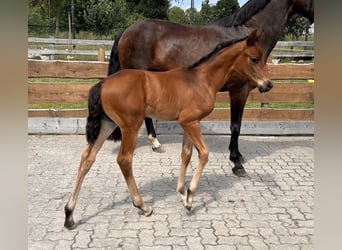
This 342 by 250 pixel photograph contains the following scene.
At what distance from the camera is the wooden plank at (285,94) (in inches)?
236

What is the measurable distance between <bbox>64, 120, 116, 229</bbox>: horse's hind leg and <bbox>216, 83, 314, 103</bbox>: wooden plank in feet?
11.3

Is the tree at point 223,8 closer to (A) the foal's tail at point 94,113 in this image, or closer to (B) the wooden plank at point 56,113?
(B) the wooden plank at point 56,113

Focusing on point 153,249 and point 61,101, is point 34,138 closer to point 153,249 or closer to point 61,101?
point 61,101

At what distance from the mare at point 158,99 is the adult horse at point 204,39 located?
2.58 ft

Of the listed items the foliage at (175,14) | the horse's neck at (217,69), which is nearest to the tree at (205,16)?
the foliage at (175,14)

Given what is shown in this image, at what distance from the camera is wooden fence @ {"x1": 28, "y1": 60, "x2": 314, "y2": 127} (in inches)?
231

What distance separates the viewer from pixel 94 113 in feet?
9.00

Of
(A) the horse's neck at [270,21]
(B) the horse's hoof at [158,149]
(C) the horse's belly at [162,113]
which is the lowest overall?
(B) the horse's hoof at [158,149]

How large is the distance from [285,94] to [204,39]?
2.32m

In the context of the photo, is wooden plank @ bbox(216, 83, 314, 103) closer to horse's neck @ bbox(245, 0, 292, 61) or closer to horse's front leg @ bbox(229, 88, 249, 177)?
horse's front leg @ bbox(229, 88, 249, 177)

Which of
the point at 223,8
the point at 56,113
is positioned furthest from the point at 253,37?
the point at 223,8

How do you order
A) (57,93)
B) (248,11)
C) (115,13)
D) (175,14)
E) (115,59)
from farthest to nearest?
(175,14)
(115,13)
(57,93)
(115,59)
(248,11)

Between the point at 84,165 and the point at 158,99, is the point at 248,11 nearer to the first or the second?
the point at 158,99

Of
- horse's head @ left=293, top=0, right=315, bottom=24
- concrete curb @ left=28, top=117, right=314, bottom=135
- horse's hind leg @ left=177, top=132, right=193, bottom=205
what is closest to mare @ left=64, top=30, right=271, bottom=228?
horse's hind leg @ left=177, top=132, right=193, bottom=205
